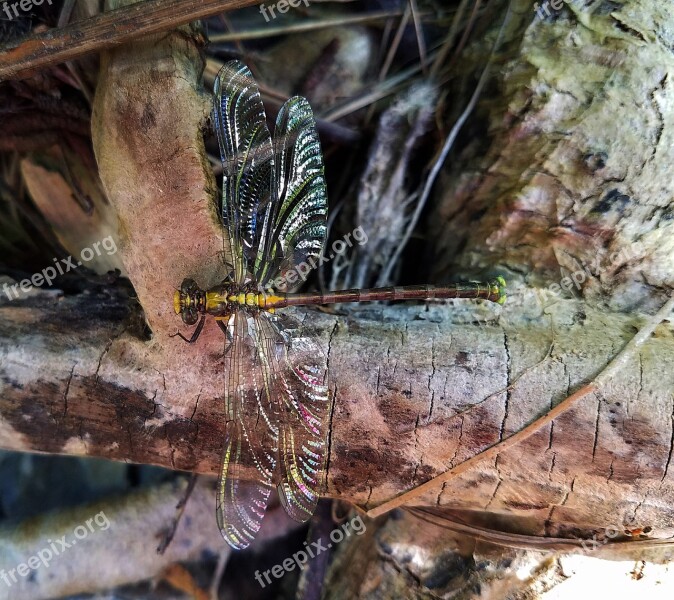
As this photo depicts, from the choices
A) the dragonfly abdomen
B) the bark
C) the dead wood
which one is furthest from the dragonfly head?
the bark

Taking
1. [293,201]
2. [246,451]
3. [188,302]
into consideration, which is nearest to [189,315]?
[188,302]

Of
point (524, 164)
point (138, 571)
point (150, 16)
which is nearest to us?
point (150, 16)

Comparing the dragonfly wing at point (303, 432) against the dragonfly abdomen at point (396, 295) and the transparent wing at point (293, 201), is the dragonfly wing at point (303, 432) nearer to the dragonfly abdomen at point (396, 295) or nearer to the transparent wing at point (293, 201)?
the dragonfly abdomen at point (396, 295)

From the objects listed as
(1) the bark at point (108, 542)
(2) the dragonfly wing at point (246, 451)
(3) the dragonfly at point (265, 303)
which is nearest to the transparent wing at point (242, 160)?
(3) the dragonfly at point (265, 303)

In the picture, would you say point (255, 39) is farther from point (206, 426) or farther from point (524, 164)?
point (206, 426)

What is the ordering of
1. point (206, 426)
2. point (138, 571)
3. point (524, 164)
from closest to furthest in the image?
1. point (206, 426)
2. point (524, 164)
3. point (138, 571)

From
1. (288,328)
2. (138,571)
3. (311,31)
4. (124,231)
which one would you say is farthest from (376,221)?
(138,571)

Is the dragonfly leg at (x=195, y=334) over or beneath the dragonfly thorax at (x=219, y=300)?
beneath
